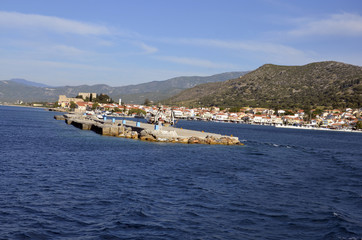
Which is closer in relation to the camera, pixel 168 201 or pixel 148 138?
pixel 168 201

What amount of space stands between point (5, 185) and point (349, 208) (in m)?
16.3

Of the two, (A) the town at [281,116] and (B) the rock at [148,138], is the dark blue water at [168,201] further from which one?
(A) the town at [281,116]

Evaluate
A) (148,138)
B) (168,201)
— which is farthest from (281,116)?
(168,201)

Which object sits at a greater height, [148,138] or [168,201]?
[148,138]

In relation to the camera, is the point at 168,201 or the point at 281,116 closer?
the point at 168,201

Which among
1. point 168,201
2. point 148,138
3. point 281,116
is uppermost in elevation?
point 281,116

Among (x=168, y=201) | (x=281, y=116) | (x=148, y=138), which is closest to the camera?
(x=168, y=201)

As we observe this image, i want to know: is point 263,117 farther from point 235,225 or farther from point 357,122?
point 235,225

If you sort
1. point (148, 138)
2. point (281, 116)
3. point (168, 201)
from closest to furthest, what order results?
point (168, 201)
point (148, 138)
point (281, 116)

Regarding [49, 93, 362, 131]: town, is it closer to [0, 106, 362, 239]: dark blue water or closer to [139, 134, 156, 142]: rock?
[139, 134, 156, 142]: rock

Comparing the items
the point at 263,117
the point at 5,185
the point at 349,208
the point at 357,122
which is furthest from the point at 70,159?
the point at 263,117

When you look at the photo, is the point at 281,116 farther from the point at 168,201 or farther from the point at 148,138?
the point at 168,201

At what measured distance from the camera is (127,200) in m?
15.1

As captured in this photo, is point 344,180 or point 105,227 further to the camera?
point 344,180
